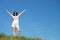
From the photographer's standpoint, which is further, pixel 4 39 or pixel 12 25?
pixel 12 25

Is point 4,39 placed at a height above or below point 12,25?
below

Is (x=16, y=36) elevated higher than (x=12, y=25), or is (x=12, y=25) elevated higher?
(x=12, y=25)

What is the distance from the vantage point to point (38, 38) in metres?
10.8

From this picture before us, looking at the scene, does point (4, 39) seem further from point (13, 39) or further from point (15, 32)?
point (15, 32)

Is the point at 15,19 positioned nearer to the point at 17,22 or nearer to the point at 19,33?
the point at 17,22

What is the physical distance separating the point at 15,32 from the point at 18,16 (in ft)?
6.07

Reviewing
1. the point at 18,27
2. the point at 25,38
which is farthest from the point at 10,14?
the point at 25,38

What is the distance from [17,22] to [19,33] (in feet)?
6.69

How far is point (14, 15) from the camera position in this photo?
1428cm

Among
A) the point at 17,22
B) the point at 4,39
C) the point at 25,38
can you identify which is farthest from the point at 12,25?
the point at 4,39

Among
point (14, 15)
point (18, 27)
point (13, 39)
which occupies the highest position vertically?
point (14, 15)

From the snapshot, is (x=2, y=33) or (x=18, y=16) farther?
(x=18, y=16)

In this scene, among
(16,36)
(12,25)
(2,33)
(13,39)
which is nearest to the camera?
(13,39)

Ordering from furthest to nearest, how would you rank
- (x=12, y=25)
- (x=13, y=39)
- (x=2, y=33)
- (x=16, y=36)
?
(x=12, y=25), (x=2, y=33), (x=16, y=36), (x=13, y=39)
